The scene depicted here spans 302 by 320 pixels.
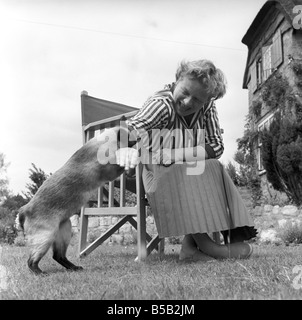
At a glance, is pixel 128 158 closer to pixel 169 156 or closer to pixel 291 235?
pixel 169 156

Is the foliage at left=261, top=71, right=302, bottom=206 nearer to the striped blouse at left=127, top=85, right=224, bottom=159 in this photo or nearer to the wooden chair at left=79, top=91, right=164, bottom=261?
the wooden chair at left=79, top=91, right=164, bottom=261

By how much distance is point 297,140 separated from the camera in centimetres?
481

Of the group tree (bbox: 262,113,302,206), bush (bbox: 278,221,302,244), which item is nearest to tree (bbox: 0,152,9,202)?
bush (bbox: 278,221,302,244)

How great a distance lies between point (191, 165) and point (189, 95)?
0.99 ft

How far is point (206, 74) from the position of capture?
5.16 feet

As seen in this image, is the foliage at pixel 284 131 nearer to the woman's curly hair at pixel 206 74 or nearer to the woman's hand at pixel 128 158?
the woman's curly hair at pixel 206 74

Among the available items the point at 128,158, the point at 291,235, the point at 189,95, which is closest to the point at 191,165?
the point at 189,95

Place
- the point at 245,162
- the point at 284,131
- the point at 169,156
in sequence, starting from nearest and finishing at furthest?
the point at 169,156 < the point at 245,162 < the point at 284,131

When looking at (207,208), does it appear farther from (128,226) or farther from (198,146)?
(128,226)

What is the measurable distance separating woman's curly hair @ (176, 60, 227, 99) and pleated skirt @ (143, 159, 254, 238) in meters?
0.32

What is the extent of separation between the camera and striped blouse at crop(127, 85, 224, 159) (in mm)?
1666
